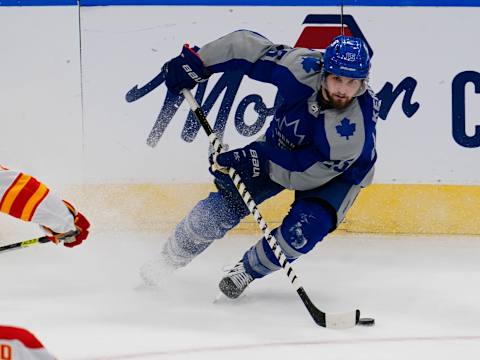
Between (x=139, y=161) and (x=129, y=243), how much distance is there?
14.3 inches

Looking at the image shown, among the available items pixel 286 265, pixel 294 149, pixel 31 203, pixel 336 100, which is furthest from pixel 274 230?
pixel 31 203

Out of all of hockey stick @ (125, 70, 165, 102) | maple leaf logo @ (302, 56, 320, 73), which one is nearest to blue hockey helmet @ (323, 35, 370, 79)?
maple leaf logo @ (302, 56, 320, 73)

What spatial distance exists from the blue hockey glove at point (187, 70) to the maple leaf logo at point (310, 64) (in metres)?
0.35

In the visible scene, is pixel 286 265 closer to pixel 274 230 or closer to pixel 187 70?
pixel 274 230

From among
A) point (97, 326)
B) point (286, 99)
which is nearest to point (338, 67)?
point (286, 99)

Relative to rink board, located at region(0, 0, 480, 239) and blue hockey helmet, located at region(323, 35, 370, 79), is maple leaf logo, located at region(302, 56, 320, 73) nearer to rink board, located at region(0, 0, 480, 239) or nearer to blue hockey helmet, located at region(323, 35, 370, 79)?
blue hockey helmet, located at region(323, 35, 370, 79)

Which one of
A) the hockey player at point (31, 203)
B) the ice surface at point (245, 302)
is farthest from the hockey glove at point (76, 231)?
the ice surface at point (245, 302)

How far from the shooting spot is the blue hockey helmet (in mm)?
3311

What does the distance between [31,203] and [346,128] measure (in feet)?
4.20

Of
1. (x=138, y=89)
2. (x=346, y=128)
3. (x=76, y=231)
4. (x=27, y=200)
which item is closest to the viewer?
(x=27, y=200)

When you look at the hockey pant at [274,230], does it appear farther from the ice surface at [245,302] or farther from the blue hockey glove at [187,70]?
the blue hockey glove at [187,70]

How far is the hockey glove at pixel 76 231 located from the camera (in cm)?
269

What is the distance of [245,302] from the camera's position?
362 cm

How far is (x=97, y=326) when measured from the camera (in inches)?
126
